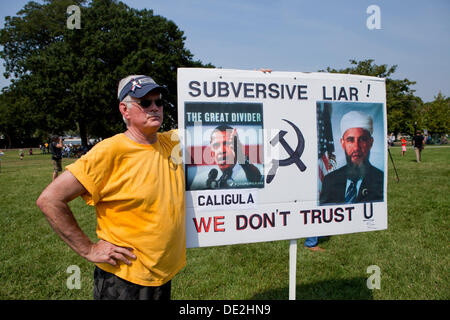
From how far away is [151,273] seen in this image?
2.06 metres

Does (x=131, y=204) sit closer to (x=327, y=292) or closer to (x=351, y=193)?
(x=351, y=193)

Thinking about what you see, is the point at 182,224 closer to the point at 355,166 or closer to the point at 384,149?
the point at 355,166

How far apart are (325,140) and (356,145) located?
32 centimetres

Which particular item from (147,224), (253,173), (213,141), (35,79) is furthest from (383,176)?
(35,79)

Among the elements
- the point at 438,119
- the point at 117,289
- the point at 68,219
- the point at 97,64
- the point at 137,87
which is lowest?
the point at 117,289

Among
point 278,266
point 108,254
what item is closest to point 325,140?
point 108,254

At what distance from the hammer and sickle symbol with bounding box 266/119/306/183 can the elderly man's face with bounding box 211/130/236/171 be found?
34cm

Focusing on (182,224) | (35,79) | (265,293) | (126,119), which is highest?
(35,79)

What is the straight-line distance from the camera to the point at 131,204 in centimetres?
198

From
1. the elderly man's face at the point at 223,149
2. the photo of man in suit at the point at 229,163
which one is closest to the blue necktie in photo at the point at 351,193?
the photo of man in suit at the point at 229,163

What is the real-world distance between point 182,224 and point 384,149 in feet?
6.42

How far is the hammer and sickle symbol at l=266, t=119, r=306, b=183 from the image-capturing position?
2418mm

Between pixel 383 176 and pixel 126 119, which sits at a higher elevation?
pixel 126 119

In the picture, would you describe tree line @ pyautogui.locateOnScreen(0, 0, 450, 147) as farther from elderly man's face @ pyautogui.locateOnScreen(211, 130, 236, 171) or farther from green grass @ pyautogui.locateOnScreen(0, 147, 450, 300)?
elderly man's face @ pyautogui.locateOnScreen(211, 130, 236, 171)
